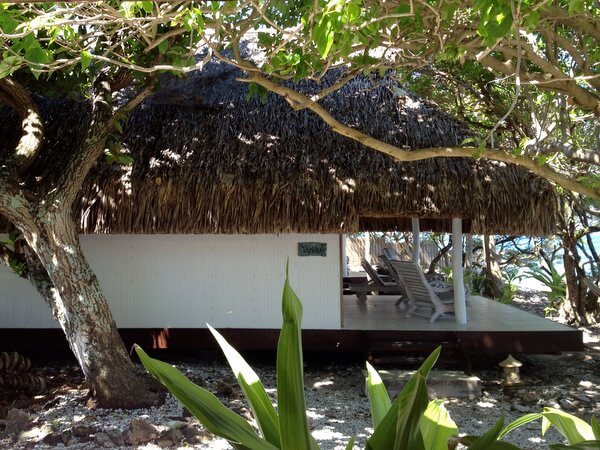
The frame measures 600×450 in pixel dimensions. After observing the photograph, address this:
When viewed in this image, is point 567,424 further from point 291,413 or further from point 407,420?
point 291,413

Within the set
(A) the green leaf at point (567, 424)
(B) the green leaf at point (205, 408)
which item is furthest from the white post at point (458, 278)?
(B) the green leaf at point (205, 408)

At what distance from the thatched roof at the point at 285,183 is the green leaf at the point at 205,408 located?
17.9 feet

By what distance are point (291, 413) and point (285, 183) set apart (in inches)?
219

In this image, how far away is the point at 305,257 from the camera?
7328mm

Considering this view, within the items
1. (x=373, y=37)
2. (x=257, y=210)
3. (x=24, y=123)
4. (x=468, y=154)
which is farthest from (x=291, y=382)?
(x=24, y=123)

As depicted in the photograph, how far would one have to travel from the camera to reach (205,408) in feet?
3.89

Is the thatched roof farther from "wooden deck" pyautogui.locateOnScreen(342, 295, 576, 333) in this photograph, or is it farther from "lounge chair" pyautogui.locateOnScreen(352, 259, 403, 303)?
"lounge chair" pyautogui.locateOnScreen(352, 259, 403, 303)

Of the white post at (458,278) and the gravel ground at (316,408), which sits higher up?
the white post at (458,278)

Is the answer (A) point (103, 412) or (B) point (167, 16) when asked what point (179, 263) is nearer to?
(A) point (103, 412)

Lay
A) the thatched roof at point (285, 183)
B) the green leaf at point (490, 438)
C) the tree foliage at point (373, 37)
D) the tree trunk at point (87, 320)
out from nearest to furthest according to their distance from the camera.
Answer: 1. the green leaf at point (490, 438)
2. the tree foliage at point (373, 37)
3. the tree trunk at point (87, 320)
4. the thatched roof at point (285, 183)

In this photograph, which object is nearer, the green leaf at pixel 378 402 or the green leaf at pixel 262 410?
the green leaf at pixel 262 410

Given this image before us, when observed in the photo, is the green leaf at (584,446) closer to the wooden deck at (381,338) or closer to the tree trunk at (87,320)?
the tree trunk at (87,320)

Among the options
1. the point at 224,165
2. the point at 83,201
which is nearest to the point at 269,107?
the point at 224,165

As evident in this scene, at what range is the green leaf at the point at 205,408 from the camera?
3.85 ft
